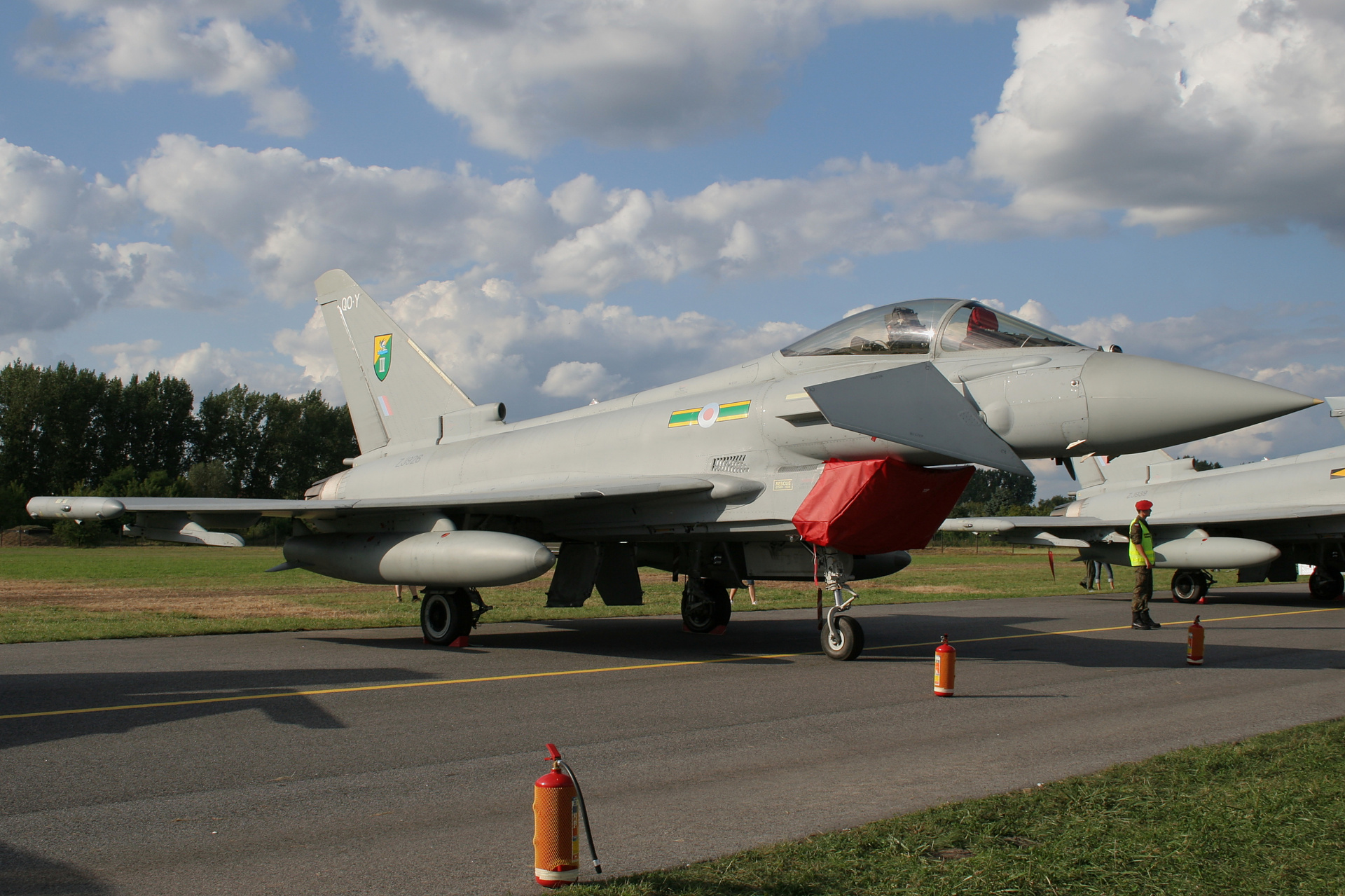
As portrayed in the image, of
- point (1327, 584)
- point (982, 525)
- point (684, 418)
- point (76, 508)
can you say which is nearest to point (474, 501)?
point (684, 418)

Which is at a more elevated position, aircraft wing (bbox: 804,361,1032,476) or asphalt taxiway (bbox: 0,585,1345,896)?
aircraft wing (bbox: 804,361,1032,476)

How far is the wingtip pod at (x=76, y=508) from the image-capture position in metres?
9.73

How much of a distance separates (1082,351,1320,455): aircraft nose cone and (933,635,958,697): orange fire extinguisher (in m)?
2.31

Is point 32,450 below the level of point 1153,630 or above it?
above

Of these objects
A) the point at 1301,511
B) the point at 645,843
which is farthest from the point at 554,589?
the point at 1301,511

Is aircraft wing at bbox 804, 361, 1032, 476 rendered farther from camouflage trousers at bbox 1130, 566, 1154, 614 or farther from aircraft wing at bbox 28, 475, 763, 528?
camouflage trousers at bbox 1130, 566, 1154, 614

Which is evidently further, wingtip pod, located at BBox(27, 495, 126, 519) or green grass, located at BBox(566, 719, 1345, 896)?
wingtip pod, located at BBox(27, 495, 126, 519)

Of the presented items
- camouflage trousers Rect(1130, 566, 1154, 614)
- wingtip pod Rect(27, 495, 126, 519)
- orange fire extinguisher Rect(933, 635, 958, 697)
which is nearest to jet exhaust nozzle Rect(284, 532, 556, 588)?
wingtip pod Rect(27, 495, 126, 519)

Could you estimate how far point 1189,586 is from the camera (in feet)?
65.6

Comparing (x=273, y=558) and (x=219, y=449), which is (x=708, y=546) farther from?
(x=219, y=449)

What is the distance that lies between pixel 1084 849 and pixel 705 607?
9.20 m

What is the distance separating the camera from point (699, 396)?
10844 millimetres

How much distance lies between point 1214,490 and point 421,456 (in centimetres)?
1767

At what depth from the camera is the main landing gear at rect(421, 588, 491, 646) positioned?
11086 mm
